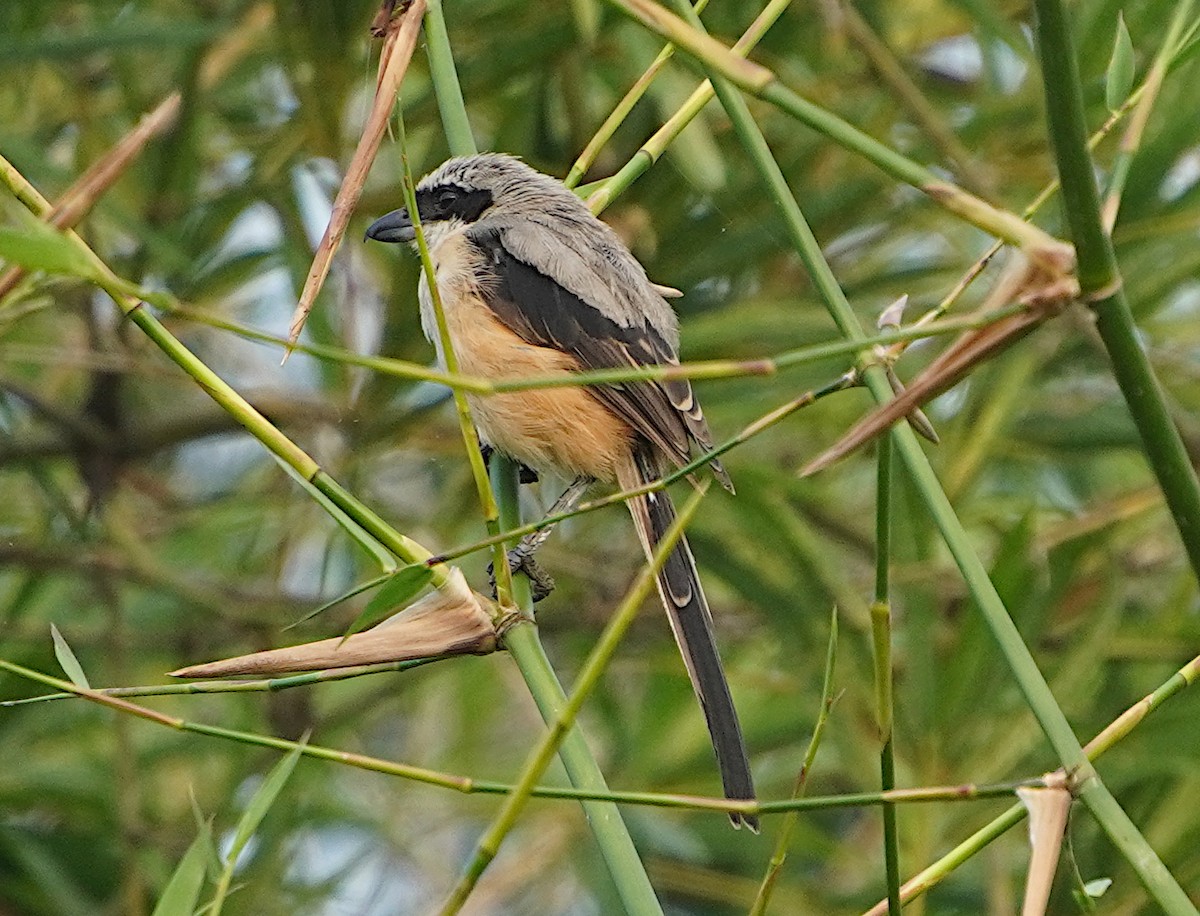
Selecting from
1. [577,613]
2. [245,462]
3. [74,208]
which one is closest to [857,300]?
[577,613]

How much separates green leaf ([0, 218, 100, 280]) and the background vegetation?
1.81 meters

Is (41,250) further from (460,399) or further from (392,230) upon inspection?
(392,230)

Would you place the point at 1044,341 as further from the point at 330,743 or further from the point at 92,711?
the point at 92,711

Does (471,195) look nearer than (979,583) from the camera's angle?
No

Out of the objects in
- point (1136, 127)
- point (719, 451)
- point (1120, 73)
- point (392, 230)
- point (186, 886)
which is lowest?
point (186, 886)

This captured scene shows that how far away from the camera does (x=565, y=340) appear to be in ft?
9.02

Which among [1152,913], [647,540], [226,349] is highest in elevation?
[226,349]

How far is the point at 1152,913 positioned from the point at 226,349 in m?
2.78

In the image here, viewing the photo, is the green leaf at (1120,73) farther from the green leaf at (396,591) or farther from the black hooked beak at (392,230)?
the black hooked beak at (392,230)

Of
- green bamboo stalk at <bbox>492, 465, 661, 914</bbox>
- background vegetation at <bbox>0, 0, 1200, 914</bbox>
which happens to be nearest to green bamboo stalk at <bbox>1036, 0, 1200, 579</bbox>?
green bamboo stalk at <bbox>492, 465, 661, 914</bbox>

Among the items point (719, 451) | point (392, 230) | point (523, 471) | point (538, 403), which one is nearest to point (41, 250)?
point (719, 451)

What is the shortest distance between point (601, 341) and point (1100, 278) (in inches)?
64.9

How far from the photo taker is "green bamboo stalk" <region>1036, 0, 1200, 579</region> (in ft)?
3.41

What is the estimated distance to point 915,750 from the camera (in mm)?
2900
